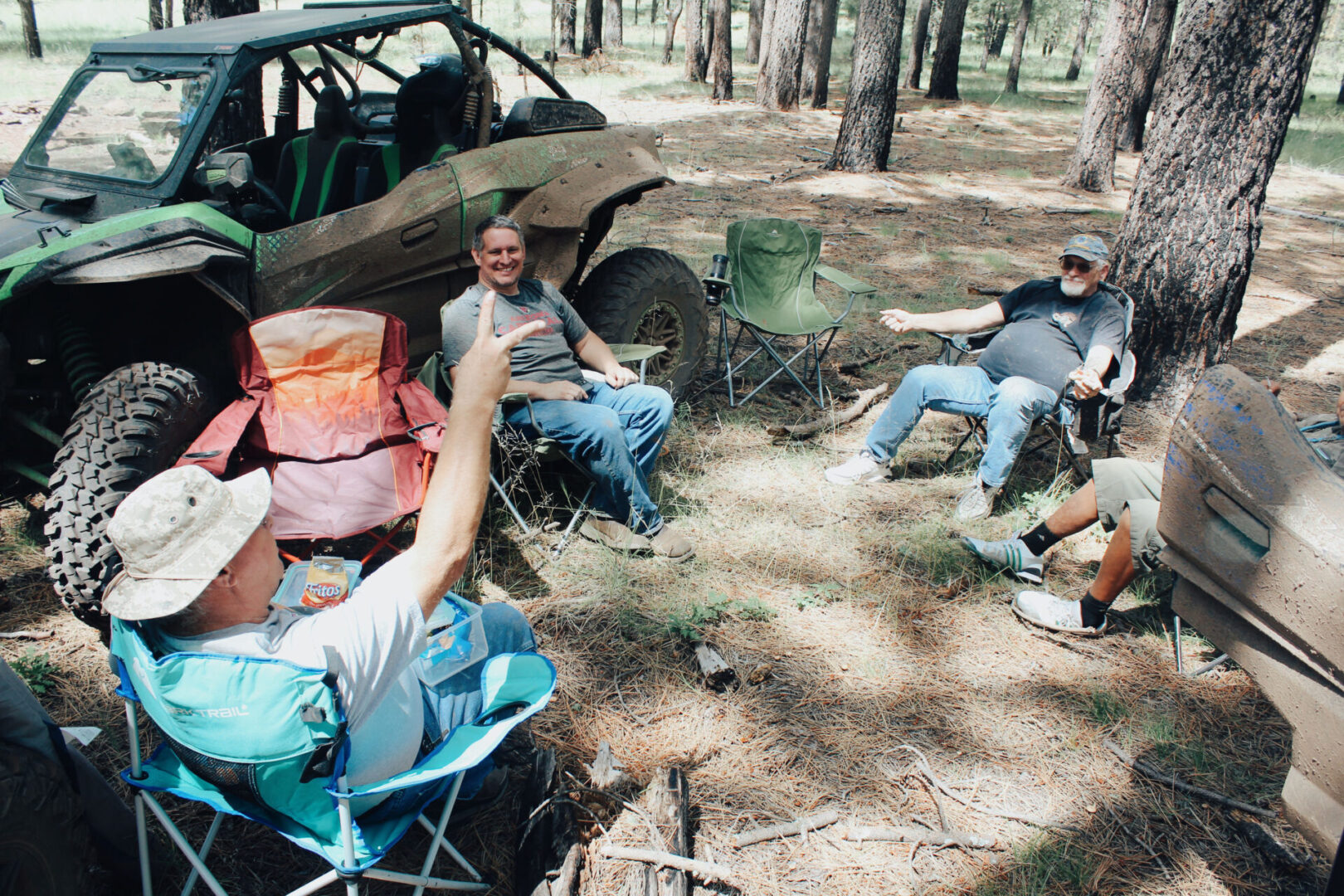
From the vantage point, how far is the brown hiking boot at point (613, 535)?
3418 mm

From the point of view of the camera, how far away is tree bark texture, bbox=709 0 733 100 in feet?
50.0

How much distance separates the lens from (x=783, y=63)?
14.0 meters

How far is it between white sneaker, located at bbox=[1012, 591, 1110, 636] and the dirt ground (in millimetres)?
49

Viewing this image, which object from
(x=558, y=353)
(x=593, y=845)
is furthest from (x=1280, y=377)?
(x=593, y=845)

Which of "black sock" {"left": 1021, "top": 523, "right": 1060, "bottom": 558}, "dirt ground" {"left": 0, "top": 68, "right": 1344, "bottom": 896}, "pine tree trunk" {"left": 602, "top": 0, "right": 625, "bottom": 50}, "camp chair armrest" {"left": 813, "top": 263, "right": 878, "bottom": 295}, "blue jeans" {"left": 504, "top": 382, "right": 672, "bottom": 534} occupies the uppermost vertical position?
"pine tree trunk" {"left": 602, "top": 0, "right": 625, "bottom": 50}

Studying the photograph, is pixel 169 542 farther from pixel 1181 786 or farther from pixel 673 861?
pixel 1181 786

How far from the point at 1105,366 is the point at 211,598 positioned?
11.8ft

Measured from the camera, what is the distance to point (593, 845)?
2117 mm

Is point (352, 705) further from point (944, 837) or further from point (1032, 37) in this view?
point (1032, 37)

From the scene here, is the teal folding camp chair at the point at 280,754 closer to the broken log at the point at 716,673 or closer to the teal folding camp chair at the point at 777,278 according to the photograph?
the broken log at the point at 716,673

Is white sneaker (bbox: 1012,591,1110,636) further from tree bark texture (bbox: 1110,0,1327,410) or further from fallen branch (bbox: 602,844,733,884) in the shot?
tree bark texture (bbox: 1110,0,1327,410)

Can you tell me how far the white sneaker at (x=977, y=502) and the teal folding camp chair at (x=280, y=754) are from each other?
2437mm

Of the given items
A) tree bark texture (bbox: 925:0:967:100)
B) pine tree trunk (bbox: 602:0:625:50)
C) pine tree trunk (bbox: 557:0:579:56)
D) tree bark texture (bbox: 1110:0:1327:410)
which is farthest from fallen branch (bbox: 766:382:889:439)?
pine tree trunk (bbox: 602:0:625:50)

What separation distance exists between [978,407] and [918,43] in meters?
17.6
